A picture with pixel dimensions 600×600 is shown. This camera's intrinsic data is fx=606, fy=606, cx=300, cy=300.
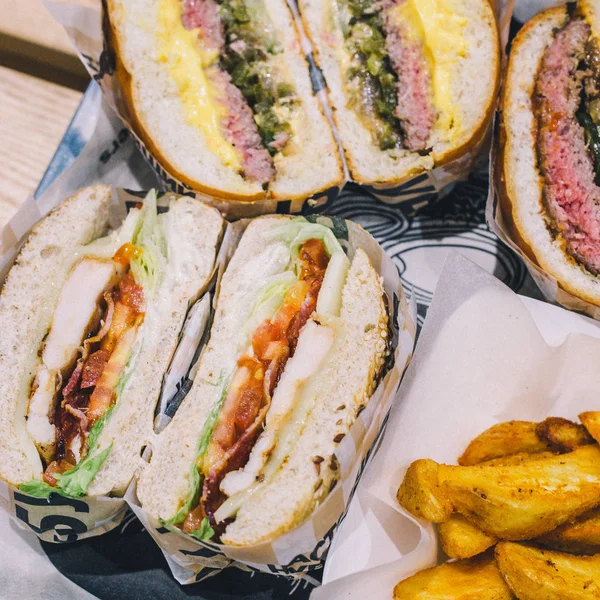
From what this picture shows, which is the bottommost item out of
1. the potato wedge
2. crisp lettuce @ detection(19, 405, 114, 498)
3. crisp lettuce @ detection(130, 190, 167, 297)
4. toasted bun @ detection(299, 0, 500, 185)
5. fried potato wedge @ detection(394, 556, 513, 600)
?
fried potato wedge @ detection(394, 556, 513, 600)

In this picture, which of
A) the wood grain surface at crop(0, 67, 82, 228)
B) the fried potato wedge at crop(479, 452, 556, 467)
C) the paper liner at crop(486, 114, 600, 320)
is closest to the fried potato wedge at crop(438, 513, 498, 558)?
the fried potato wedge at crop(479, 452, 556, 467)

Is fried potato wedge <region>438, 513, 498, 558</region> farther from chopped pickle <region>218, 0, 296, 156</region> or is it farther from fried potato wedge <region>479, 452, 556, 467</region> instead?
chopped pickle <region>218, 0, 296, 156</region>

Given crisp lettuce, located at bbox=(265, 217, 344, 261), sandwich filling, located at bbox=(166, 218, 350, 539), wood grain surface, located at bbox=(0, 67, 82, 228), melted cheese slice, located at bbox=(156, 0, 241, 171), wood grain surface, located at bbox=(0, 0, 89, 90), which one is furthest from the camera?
wood grain surface, located at bbox=(0, 0, 89, 90)

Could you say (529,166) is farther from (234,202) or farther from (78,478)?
(78,478)

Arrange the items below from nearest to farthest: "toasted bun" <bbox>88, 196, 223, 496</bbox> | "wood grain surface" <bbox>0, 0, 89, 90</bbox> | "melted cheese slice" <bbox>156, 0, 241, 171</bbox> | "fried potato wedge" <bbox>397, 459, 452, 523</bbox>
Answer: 1. "fried potato wedge" <bbox>397, 459, 452, 523</bbox>
2. "toasted bun" <bbox>88, 196, 223, 496</bbox>
3. "melted cheese slice" <bbox>156, 0, 241, 171</bbox>
4. "wood grain surface" <bbox>0, 0, 89, 90</bbox>

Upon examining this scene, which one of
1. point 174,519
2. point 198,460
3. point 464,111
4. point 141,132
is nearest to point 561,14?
point 464,111

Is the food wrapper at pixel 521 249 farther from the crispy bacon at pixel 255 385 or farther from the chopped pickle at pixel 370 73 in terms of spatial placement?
the crispy bacon at pixel 255 385
